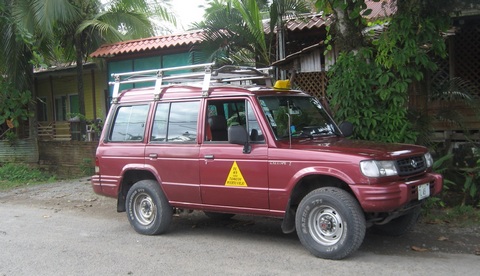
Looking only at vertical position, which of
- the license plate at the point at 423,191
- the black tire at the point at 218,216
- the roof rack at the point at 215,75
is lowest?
the black tire at the point at 218,216

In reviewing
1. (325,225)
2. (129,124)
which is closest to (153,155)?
(129,124)

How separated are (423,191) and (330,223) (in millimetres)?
1079

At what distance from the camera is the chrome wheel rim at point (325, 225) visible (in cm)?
514

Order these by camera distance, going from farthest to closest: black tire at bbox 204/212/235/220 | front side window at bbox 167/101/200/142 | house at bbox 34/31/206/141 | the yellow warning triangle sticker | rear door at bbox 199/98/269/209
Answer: house at bbox 34/31/206/141 → black tire at bbox 204/212/235/220 → front side window at bbox 167/101/200/142 → the yellow warning triangle sticker → rear door at bbox 199/98/269/209

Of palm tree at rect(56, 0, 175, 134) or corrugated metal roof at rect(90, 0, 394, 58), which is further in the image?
palm tree at rect(56, 0, 175, 134)

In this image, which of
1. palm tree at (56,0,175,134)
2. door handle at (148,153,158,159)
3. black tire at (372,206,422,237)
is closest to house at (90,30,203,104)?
palm tree at (56,0,175,134)

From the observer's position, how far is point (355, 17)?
731cm

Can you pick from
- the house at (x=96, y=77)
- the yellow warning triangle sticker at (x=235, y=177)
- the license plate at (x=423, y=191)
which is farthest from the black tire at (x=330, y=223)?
the house at (x=96, y=77)

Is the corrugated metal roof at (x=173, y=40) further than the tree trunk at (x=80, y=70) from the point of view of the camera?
No

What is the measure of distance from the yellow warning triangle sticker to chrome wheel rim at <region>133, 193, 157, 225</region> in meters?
1.46

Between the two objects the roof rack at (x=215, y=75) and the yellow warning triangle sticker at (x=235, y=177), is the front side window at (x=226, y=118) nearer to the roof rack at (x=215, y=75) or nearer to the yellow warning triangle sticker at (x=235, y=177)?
the roof rack at (x=215, y=75)

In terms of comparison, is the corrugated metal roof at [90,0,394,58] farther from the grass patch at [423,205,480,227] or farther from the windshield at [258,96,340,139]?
the grass patch at [423,205,480,227]

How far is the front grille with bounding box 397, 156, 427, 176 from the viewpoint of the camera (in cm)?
507

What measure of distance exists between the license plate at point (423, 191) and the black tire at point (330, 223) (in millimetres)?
688
